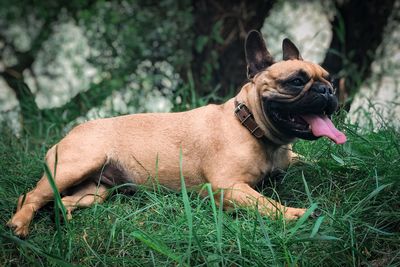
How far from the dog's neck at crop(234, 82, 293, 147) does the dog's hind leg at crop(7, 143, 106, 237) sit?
1.08m

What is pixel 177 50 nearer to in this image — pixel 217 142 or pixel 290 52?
pixel 290 52

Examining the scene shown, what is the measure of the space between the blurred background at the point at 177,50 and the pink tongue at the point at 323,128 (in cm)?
178

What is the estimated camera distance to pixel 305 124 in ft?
11.5

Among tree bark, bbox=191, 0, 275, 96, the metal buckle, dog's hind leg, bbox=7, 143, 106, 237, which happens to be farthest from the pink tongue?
tree bark, bbox=191, 0, 275, 96

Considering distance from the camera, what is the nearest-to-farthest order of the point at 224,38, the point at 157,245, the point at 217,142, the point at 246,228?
1. the point at 157,245
2. the point at 246,228
3. the point at 217,142
4. the point at 224,38

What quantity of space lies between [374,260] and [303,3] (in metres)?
5.77

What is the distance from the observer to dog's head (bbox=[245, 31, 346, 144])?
11.2 ft

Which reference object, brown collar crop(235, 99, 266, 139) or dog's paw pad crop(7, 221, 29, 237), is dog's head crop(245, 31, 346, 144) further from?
dog's paw pad crop(7, 221, 29, 237)

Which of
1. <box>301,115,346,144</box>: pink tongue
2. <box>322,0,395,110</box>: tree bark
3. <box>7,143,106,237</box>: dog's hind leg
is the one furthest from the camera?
<box>322,0,395,110</box>: tree bark

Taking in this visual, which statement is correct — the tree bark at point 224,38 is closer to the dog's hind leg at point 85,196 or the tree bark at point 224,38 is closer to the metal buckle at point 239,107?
the metal buckle at point 239,107

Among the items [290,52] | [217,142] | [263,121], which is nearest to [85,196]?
[217,142]

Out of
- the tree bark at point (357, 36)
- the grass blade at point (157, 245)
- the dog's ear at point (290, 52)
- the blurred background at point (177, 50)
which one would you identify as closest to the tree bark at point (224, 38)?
the blurred background at point (177, 50)

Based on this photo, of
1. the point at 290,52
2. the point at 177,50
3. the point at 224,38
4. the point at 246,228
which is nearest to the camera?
the point at 246,228

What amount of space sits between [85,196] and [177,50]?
11.1ft
